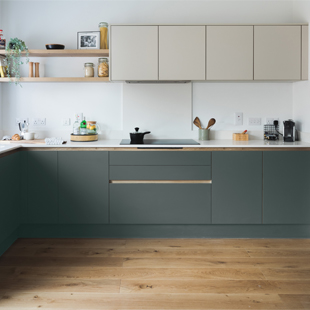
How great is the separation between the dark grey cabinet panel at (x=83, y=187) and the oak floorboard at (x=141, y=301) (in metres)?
1.05

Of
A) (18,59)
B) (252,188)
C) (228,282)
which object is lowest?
(228,282)

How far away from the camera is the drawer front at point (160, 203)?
3234 millimetres

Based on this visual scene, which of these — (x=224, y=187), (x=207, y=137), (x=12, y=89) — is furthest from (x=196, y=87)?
(x=12, y=89)

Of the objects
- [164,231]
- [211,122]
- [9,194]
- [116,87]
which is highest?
[116,87]

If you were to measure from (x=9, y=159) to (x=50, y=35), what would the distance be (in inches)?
61.9

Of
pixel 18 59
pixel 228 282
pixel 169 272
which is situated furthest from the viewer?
pixel 18 59

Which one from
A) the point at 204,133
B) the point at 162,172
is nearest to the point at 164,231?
the point at 162,172

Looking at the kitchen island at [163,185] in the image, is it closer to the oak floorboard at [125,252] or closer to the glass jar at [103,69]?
the oak floorboard at [125,252]

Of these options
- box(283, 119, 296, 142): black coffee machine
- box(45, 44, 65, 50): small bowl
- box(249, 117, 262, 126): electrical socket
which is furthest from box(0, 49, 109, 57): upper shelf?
box(283, 119, 296, 142): black coffee machine

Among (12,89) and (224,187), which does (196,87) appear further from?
(12,89)

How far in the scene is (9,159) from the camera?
294 centimetres

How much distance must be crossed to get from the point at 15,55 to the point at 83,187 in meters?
1.56

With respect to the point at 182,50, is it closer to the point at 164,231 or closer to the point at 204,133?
the point at 204,133

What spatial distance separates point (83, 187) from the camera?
3.24 metres
